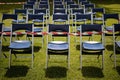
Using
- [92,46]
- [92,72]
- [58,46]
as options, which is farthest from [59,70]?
[92,46]

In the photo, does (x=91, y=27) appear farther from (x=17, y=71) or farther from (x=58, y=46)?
(x=17, y=71)

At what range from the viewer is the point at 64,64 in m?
7.31

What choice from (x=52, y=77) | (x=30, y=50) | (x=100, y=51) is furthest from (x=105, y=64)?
(x=30, y=50)

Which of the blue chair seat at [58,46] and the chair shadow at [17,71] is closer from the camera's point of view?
the chair shadow at [17,71]

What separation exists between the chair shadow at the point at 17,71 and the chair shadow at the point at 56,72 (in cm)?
59

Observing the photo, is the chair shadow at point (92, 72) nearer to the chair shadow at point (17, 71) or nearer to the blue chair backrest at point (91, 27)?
the blue chair backrest at point (91, 27)

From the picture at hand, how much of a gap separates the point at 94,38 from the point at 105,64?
2.90 m

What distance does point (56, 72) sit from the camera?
22.1 ft

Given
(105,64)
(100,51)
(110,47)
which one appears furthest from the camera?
(110,47)

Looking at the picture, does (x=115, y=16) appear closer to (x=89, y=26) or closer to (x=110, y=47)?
(x=110, y=47)

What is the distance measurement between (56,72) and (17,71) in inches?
41.2

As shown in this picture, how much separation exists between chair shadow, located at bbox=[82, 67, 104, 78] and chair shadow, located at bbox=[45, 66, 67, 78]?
1.72 ft

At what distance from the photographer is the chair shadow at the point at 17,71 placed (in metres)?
6.54

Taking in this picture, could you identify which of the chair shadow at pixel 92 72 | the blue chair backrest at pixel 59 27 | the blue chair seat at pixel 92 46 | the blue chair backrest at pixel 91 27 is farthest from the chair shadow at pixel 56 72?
the blue chair backrest at pixel 91 27
